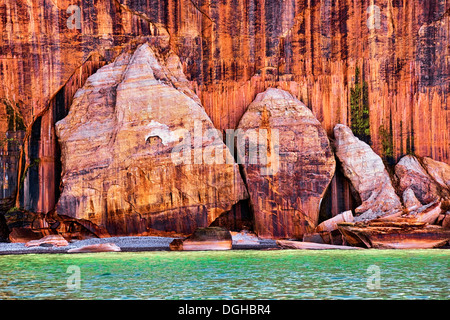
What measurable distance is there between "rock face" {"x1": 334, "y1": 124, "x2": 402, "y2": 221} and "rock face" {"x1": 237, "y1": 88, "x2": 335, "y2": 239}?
2.62ft

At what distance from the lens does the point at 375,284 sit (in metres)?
11.5

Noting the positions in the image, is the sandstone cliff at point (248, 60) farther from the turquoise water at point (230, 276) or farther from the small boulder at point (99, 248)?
the turquoise water at point (230, 276)

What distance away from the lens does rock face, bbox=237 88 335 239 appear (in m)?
Answer: 23.7

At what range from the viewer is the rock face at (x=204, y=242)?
2058 centimetres

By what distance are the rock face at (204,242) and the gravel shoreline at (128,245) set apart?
1.13 ft

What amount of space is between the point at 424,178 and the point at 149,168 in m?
11.3

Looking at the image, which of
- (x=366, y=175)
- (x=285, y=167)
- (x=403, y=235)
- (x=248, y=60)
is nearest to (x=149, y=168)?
(x=285, y=167)

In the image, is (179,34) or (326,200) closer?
(326,200)

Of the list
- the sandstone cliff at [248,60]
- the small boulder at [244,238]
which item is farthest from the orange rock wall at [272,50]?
the small boulder at [244,238]

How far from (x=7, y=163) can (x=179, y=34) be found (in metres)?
9.40

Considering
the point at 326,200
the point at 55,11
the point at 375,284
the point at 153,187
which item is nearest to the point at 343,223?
the point at 326,200

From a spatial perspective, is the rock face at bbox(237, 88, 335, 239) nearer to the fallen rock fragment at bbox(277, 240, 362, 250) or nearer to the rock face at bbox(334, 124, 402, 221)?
the rock face at bbox(334, 124, 402, 221)

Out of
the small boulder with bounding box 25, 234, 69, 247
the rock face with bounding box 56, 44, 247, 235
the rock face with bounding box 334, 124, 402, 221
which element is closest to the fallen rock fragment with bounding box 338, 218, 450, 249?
the rock face with bounding box 334, 124, 402, 221
